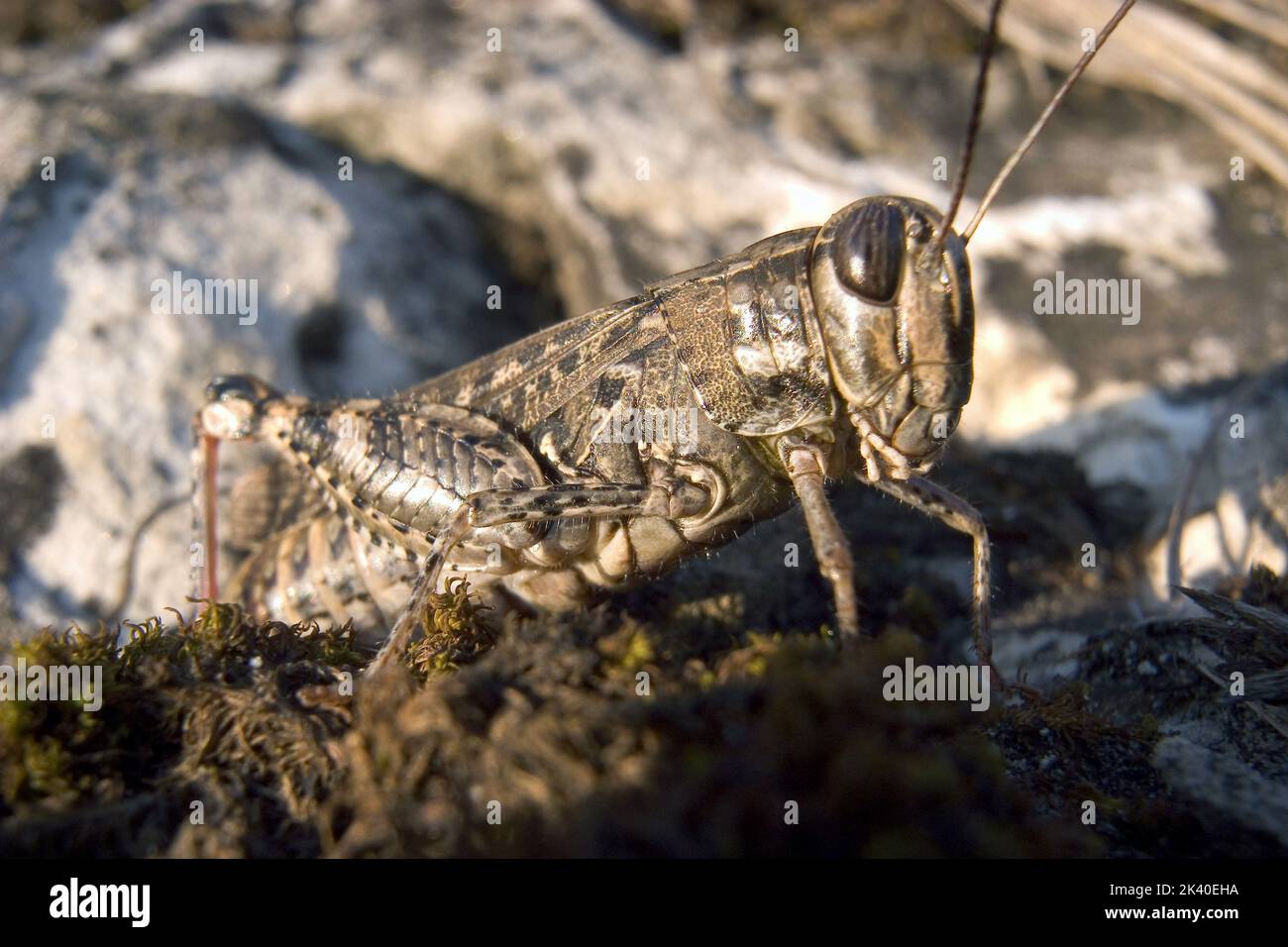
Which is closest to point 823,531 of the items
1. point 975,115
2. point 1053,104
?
point 975,115

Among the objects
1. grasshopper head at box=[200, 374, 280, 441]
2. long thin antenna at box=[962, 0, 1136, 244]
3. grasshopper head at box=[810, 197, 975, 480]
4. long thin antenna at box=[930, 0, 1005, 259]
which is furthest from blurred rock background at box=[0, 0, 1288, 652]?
long thin antenna at box=[962, 0, 1136, 244]

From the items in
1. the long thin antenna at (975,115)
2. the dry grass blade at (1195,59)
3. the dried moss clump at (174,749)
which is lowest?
the dried moss clump at (174,749)

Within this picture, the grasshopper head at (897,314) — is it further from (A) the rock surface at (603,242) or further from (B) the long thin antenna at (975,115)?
(A) the rock surface at (603,242)

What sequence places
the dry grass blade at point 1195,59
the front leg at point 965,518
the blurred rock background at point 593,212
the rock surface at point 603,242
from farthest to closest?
1. the dry grass blade at point 1195,59
2. the blurred rock background at point 593,212
3. the rock surface at point 603,242
4. the front leg at point 965,518

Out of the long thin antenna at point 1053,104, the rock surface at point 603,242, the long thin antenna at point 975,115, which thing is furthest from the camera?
the rock surface at point 603,242

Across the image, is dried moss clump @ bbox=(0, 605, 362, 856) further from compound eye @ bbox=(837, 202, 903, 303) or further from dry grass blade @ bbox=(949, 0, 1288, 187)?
dry grass blade @ bbox=(949, 0, 1288, 187)

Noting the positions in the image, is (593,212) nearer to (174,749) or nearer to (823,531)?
(823,531)

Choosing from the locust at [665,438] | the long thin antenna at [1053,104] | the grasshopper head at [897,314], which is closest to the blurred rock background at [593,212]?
the locust at [665,438]
